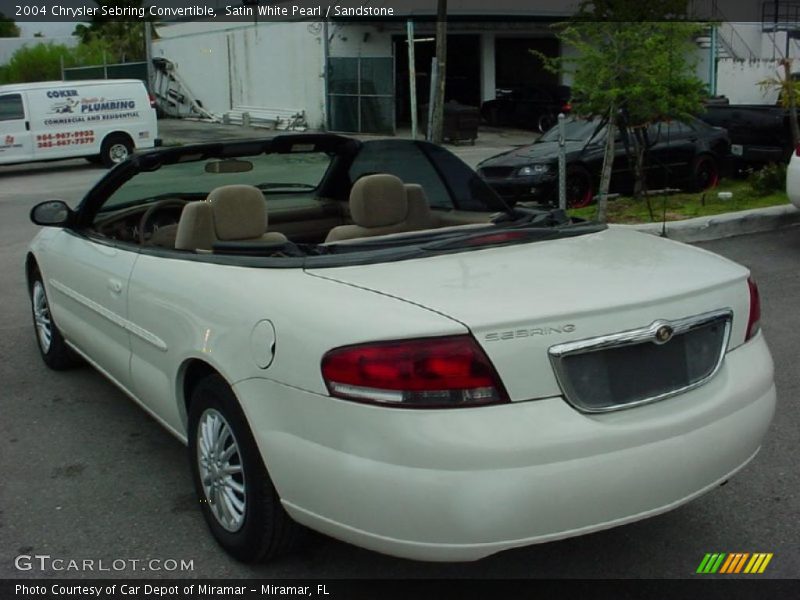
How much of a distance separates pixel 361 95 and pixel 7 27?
5439cm

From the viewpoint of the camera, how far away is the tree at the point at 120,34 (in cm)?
4509

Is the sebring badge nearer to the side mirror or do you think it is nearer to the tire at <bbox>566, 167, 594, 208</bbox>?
the side mirror

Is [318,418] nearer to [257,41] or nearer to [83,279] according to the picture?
[83,279]

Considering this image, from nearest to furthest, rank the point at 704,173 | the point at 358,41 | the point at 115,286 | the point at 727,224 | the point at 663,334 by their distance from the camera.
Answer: the point at 663,334 < the point at 115,286 < the point at 727,224 < the point at 704,173 < the point at 358,41

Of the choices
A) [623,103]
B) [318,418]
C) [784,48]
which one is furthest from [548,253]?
[784,48]

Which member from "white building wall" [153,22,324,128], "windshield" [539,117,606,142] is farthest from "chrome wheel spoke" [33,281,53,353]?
"white building wall" [153,22,324,128]

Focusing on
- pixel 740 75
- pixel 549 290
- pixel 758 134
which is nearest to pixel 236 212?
pixel 549 290

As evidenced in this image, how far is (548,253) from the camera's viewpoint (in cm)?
352

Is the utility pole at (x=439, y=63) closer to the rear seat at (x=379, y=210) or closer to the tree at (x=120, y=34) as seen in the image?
the rear seat at (x=379, y=210)

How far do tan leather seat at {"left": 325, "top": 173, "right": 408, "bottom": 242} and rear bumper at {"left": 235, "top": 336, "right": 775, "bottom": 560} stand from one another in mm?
1495

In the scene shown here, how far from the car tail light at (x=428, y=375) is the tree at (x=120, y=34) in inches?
1695

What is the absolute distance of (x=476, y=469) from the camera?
104 inches

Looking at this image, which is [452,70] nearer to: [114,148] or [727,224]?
[114,148]

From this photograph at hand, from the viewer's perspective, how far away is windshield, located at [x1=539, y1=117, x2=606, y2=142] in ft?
41.8
